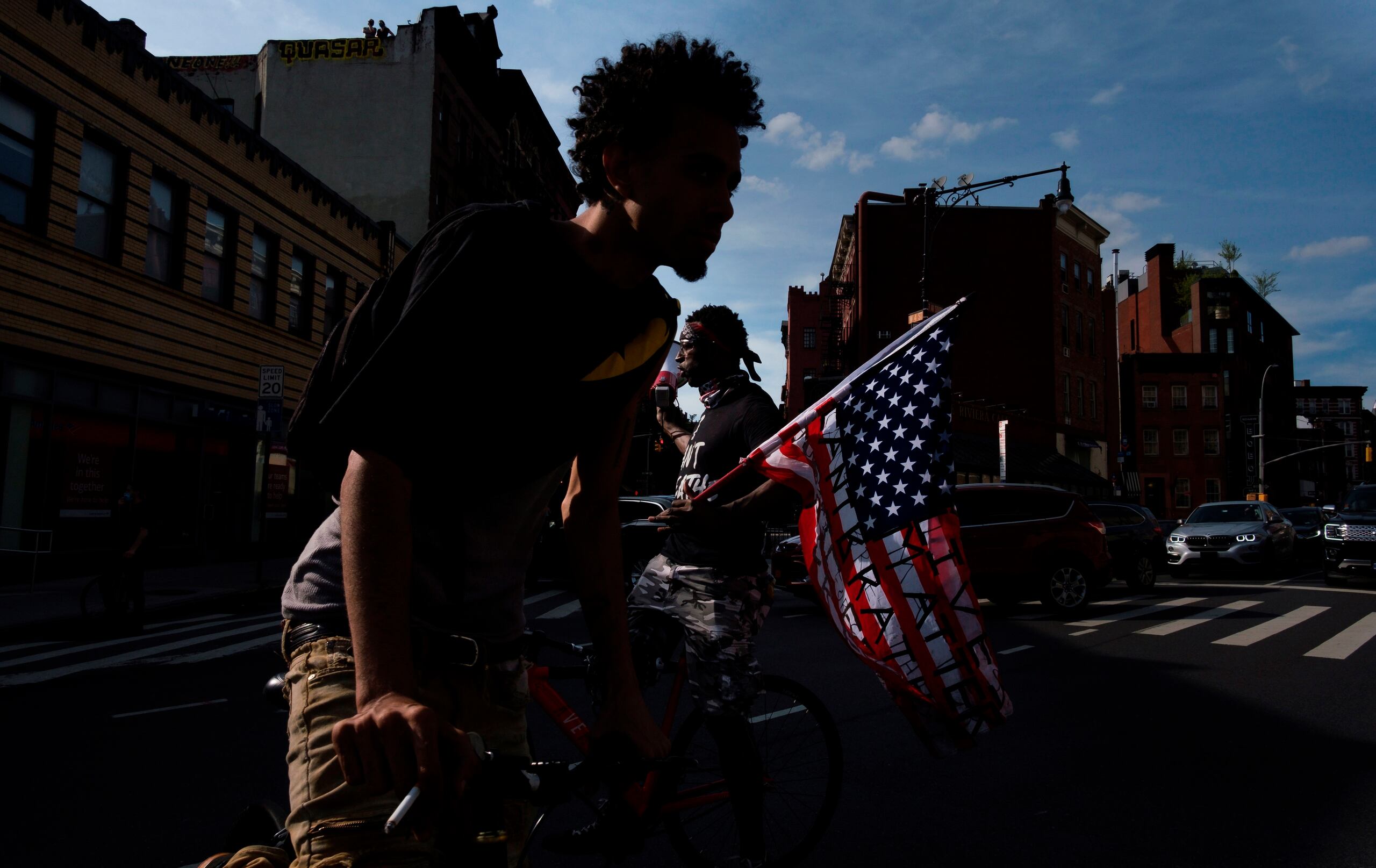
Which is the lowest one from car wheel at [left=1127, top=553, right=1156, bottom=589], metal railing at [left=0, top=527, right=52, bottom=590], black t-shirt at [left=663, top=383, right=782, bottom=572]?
car wheel at [left=1127, top=553, right=1156, bottom=589]

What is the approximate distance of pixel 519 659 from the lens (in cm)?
177

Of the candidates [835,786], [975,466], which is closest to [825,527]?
[835,786]

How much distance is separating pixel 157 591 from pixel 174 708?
862cm

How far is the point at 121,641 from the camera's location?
964cm

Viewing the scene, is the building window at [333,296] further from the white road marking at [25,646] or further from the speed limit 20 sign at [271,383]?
the white road marking at [25,646]

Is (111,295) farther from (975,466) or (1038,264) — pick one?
(1038,264)

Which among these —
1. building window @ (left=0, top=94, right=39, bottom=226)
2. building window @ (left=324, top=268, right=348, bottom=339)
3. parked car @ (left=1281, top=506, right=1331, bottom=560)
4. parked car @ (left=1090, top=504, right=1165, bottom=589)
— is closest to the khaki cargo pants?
building window @ (left=0, top=94, right=39, bottom=226)

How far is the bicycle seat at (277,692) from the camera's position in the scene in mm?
1639

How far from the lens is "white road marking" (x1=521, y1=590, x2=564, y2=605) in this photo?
543 inches

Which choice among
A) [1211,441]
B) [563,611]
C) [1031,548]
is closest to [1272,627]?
[1031,548]

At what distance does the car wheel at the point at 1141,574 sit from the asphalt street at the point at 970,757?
7049 millimetres

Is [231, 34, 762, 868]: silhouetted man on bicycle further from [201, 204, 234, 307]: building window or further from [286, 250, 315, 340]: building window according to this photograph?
[286, 250, 315, 340]: building window

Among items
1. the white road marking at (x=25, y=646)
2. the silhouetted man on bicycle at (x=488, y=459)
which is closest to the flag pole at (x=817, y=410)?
the silhouetted man on bicycle at (x=488, y=459)

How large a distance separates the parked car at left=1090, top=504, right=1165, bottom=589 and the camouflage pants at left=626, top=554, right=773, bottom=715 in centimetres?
1389
